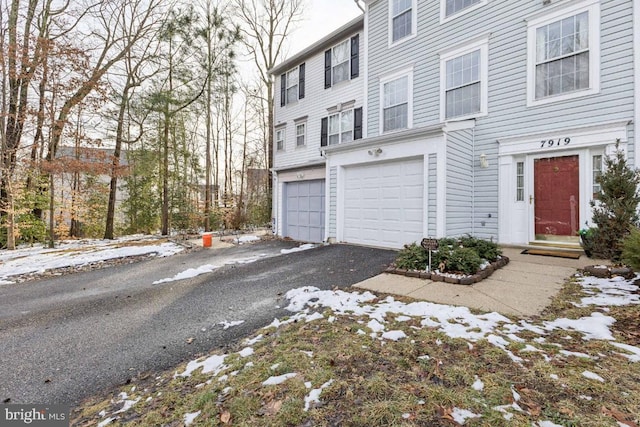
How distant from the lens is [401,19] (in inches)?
347

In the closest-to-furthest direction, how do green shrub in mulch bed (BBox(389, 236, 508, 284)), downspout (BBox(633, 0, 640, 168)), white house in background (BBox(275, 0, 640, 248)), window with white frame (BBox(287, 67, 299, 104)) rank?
green shrub in mulch bed (BBox(389, 236, 508, 284)), downspout (BBox(633, 0, 640, 168)), white house in background (BBox(275, 0, 640, 248)), window with white frame (BBox(287, 67, 299, 104))

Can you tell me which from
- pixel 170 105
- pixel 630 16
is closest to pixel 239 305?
pixel 630 16

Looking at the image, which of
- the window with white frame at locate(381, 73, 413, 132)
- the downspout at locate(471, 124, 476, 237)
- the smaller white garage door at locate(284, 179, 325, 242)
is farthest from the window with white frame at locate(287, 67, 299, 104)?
the downspout at locate(471, 124, 476, 237)

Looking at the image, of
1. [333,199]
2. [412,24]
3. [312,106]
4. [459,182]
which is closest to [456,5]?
[412,24]

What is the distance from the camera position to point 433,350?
2.41m

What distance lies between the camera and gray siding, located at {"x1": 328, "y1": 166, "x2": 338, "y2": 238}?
8253 mm

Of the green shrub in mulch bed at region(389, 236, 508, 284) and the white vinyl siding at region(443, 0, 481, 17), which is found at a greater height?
the white vinyl siding at region(443, 0, 481, 17)

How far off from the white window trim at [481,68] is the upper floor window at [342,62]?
3.15 m

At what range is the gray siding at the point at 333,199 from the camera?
27.1ft

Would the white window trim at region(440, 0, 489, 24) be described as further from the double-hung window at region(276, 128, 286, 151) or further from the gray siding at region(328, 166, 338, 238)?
the double-hung window at region(276, 128, 286, 151)

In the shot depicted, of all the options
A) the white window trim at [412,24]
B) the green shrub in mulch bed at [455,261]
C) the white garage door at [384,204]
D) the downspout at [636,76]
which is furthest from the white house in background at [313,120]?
the downspout at [636,76]

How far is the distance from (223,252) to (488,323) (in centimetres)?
715

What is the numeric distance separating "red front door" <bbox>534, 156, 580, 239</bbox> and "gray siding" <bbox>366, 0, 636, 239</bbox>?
0.77 metres

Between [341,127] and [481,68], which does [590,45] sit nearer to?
[481,68]
